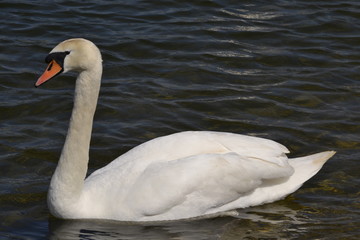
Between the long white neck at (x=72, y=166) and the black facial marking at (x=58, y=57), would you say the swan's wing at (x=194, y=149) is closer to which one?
the long white neck at (x=72, y=166)

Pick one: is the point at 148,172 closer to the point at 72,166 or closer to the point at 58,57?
the point at 72,166

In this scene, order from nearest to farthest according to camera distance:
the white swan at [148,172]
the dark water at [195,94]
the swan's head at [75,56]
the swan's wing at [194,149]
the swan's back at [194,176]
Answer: the swan's head at [75,56] < the white swan at [148,172] < the swan's back at [194,176] < the swan's wing at [194,149] < the dark water at [195,94]

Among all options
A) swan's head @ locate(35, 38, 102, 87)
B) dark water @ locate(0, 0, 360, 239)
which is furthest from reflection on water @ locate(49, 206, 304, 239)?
swan's head @ locate(35, 38, 102, 87)

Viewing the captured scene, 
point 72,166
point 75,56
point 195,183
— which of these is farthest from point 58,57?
point 195,183

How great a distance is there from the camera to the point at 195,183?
23.0 feet

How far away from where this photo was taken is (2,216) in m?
7.18

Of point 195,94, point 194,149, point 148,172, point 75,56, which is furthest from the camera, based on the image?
point 195,94

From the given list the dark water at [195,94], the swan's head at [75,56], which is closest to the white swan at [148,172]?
the swan's head at [75,56]

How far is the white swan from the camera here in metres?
6.81

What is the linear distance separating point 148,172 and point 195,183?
40 cm

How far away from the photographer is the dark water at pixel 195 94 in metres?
7.27

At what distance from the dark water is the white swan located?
14 centimetres

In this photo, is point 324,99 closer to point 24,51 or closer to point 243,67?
point 243,67

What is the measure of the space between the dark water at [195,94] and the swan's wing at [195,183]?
164mm
